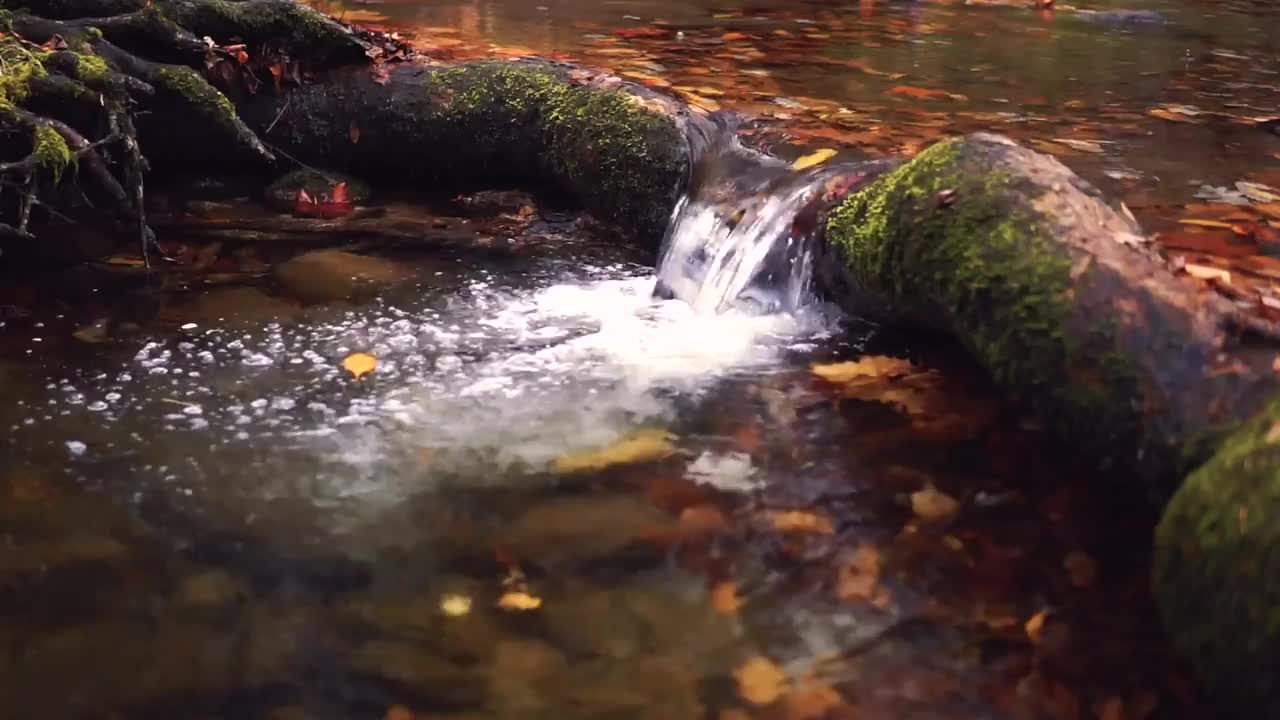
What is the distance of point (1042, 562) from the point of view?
8.89 ft

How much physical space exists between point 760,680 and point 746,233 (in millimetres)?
2754

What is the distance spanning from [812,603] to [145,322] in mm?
2970

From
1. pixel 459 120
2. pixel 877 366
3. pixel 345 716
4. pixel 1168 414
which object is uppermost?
pixel 459 120

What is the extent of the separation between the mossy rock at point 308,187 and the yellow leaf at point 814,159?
242 centimetres

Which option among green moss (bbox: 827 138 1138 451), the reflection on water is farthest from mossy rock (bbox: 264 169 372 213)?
green moss (bbox: 827 138 1138 451)

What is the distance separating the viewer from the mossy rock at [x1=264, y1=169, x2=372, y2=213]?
5.52 meters

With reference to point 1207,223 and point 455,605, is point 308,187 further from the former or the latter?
point 1207,223

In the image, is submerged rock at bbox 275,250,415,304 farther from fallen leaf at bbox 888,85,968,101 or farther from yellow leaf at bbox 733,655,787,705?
fallen leaf at bbox 888,85,968,101

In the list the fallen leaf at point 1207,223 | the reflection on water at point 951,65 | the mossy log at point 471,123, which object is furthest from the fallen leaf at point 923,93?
the fallen leaf at point 1207,223

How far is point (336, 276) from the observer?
4609 mm

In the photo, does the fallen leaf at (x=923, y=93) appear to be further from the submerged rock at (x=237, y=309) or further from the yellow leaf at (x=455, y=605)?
the yellow leaf at (x=455, y=605)

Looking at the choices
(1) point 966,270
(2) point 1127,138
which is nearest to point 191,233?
(1) point 966,270

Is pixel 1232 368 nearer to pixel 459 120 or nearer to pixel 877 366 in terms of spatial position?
pixel 877 366

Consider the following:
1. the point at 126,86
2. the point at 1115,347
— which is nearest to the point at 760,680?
the point at 1115,347
